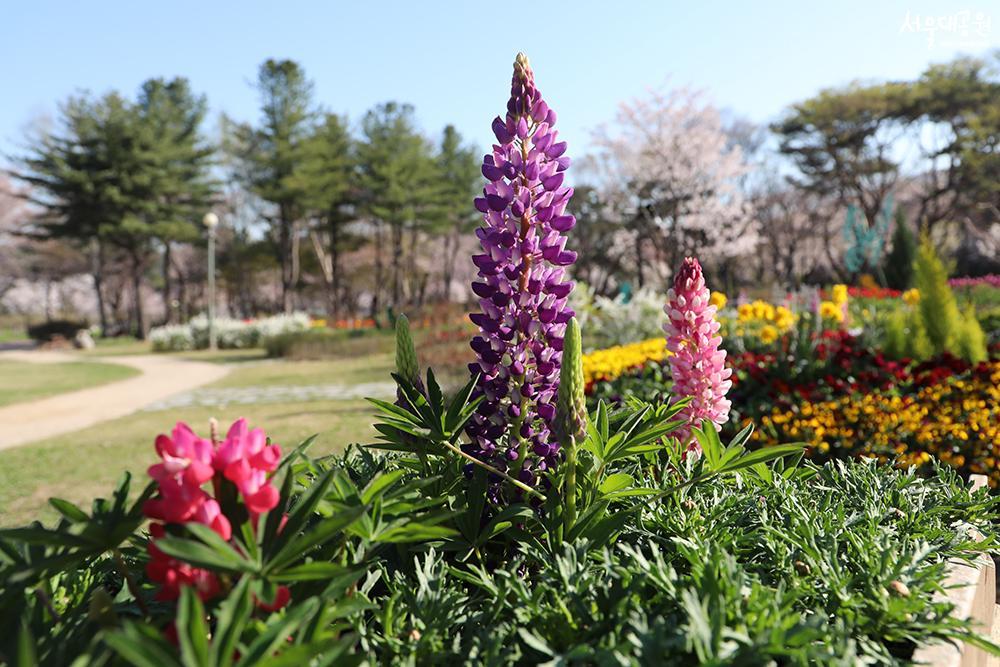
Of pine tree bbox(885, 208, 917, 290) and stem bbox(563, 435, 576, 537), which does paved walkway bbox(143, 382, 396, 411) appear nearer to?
stem bbox(563, 435, 576, 537)

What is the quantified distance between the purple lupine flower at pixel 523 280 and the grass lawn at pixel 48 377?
39.9 feet

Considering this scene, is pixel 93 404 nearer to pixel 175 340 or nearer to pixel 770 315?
pixel 770 315

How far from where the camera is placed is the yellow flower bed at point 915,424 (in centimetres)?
411

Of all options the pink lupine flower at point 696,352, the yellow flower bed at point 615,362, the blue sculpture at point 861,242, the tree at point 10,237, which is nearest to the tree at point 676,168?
the blue sculpture at point 861,242

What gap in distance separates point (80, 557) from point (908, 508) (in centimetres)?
176

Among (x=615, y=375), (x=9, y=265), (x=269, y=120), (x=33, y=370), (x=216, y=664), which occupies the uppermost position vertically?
(x=269, y=120)

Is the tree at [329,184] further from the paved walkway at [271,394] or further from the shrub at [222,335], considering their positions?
the paved walkway at [271,394]

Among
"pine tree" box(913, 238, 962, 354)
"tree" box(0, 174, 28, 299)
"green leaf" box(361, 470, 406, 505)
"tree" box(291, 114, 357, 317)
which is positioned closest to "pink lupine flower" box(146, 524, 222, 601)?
"green leaf" box(361, 470, 406, 505)

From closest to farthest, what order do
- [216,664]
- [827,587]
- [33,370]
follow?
[216,664] < [827,587] < [33,370]

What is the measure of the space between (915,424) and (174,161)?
3593cm

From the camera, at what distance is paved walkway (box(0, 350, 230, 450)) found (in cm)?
830

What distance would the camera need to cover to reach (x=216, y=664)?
0.74m

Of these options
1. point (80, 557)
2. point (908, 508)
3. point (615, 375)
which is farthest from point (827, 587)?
point (615, 375)

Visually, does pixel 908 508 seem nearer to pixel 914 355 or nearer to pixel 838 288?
pixel 914 355
